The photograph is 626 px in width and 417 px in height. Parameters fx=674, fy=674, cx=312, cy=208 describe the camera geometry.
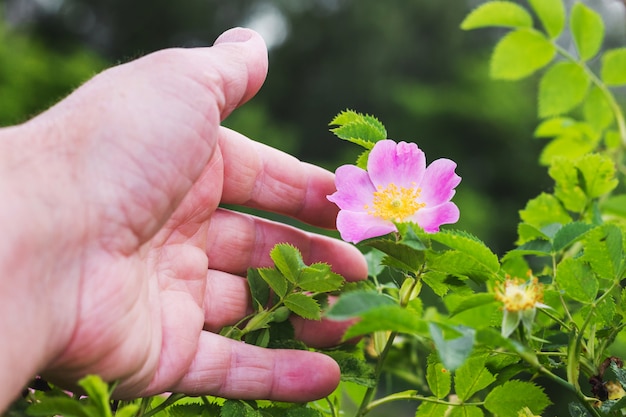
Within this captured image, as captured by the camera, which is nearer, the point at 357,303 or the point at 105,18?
the point at 357,303

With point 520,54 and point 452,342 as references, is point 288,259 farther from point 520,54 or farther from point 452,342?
point 520,54

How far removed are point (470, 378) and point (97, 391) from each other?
0.30 metres

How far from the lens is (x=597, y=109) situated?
939 millimetres

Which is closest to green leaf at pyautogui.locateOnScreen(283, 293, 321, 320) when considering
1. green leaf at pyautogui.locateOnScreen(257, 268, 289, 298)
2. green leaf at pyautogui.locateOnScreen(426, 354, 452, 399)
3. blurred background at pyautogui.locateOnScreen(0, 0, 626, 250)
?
green leaf at pyautogui.locateOnScreen(257, 268, 289, 298)

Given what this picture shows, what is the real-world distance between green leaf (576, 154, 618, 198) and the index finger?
29cm

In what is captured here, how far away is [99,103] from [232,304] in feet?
0.93

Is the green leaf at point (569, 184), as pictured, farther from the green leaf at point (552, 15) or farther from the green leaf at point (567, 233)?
the green leaf at point (552, 15)

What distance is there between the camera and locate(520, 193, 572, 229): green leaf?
734 mm

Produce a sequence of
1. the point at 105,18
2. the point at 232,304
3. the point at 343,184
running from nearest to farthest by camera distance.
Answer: the point at 343,184
the point at 232,304
the point at 105,18

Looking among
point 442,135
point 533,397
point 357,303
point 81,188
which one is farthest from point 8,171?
point 442,135

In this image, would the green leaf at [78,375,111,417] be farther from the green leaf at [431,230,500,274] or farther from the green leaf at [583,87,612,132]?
the green leaf at [583,87,612,132]

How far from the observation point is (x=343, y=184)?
2.13ft

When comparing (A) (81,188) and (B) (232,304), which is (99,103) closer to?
(A) (81,188)

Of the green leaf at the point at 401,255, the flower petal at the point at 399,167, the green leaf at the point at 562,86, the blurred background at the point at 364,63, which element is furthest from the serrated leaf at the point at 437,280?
the blurred background at the point at 364,63
